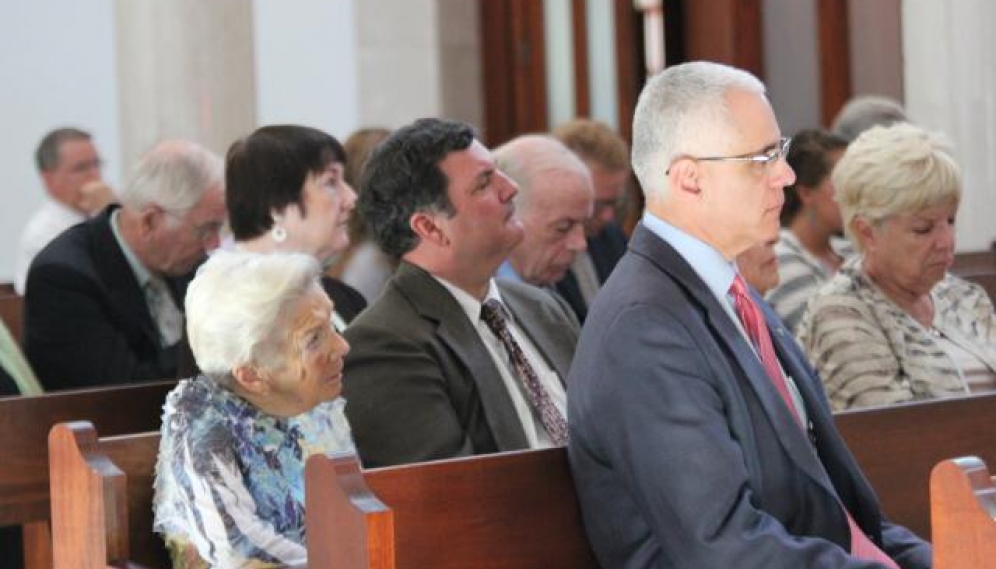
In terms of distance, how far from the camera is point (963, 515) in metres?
2.72

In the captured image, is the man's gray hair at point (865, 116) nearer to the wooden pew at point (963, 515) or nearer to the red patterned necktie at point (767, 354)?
the red patterned necktie at point (767, 354)

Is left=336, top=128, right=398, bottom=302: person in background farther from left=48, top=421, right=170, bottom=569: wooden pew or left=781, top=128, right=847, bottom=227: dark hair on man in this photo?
left=48, top=421, right=170, bottom=569: wooden pew

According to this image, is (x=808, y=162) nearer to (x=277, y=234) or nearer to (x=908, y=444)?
(x=277, y=234)

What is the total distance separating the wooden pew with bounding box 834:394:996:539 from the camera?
372 cm

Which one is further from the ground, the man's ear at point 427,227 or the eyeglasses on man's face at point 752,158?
the eyeglasses on man's face at point 752,158

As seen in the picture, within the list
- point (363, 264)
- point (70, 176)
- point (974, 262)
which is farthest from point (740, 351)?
point (70, 176)

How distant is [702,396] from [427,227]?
53.1 inches

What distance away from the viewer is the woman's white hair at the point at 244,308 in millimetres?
3475

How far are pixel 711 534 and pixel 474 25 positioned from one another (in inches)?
302

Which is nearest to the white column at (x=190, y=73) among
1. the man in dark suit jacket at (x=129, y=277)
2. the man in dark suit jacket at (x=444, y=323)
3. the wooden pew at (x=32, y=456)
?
the man in dark suit jacket at (x=129, y=277)

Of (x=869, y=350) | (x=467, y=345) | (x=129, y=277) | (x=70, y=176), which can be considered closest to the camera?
(x=467, y=345)

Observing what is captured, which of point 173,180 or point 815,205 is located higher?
point 173,180

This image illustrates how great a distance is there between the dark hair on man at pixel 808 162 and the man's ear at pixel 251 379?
109 inches

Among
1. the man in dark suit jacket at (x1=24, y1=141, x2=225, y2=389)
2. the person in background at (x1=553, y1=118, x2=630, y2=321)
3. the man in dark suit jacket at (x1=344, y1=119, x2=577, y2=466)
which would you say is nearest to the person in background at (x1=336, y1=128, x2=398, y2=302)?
the man in dark suit jacket at (x1=24, y1=141, x2=225, y2=389)
